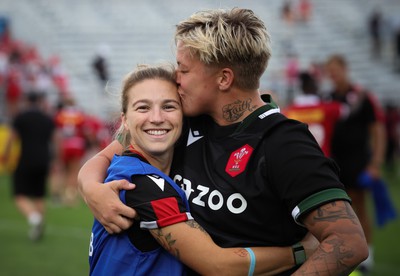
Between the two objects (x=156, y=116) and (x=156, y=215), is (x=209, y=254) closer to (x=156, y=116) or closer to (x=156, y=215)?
(x=156, y=215)

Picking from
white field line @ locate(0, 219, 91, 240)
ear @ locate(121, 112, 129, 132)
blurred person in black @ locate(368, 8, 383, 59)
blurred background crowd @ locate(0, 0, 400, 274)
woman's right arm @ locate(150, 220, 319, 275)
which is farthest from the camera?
blurred person in black @ locate(368, 8, 383, 59)

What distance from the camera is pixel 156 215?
261 centimetres

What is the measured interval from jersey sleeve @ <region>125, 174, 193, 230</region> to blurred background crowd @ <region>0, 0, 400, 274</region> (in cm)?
1893

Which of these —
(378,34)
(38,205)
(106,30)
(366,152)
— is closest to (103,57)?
(106,30)

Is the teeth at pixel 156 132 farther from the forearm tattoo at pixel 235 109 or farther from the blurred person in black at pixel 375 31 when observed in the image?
the blurred person in black at pixel 375 31

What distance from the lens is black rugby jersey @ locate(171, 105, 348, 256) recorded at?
2.44 metres

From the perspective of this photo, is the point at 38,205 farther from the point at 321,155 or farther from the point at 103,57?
the point at 103,57

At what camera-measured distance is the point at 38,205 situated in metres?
10.5

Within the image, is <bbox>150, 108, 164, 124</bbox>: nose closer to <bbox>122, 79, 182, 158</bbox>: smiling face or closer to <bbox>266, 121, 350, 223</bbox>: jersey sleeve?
<bbox>122, 79, 182, 158</bbox>: smiling face

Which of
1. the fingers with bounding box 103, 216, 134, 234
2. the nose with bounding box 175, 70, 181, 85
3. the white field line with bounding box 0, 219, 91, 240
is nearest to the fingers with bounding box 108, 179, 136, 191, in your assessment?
the fingers with bounding box 103, 216, 134, 234

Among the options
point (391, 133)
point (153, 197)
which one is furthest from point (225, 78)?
point (391, 133)

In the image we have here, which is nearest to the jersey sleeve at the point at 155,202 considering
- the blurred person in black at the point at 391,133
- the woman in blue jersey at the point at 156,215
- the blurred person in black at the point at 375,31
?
the woman in blue jersey at the point at 156,215

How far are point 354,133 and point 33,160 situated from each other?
548 centimetres

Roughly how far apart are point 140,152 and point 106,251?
1.47 ft
